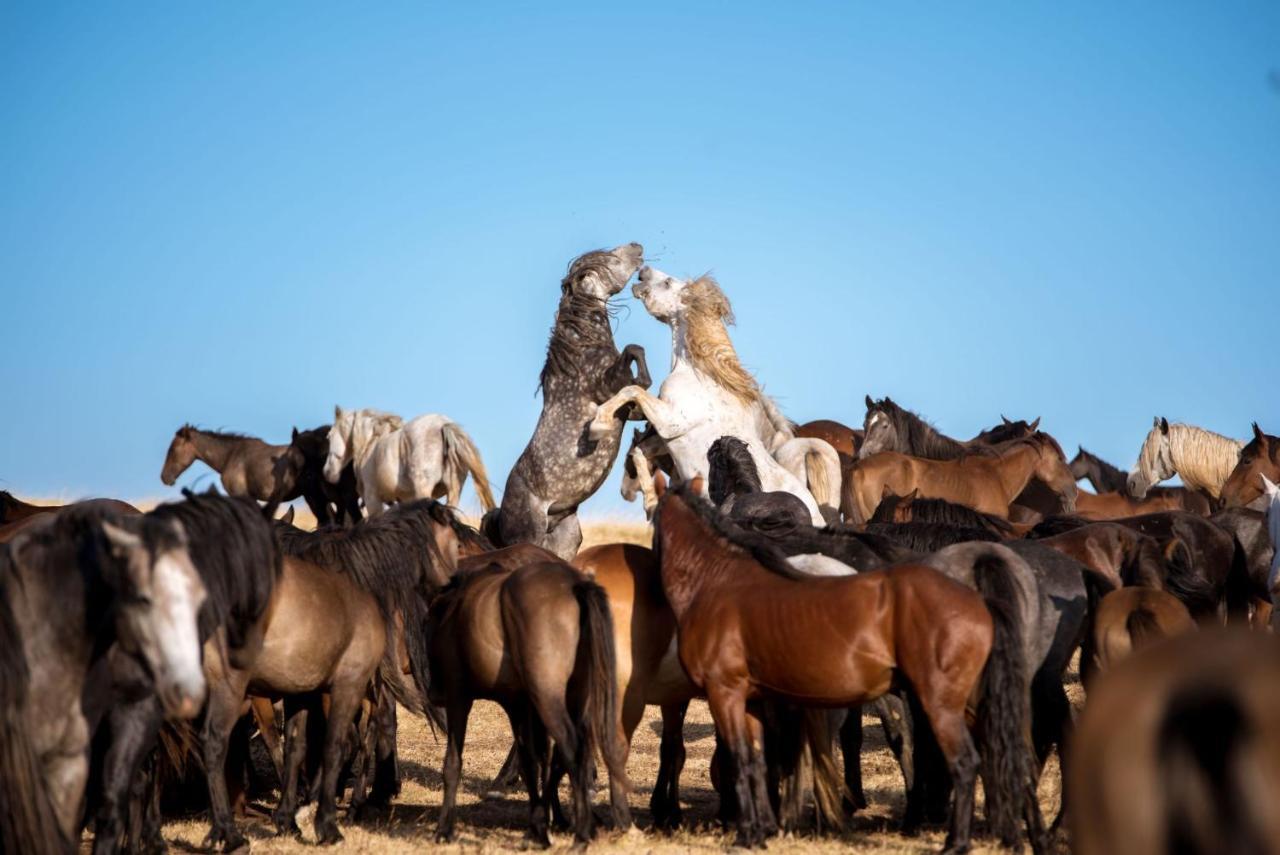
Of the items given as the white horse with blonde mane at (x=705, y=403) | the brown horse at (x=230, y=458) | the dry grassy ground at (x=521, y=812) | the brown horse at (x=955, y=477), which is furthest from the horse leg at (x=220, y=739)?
the brown horse at (x=230, y=458)

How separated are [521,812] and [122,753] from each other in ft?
11.7

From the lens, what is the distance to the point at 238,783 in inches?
329

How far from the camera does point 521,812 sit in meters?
8.74

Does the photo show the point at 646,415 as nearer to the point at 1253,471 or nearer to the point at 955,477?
the point at 955,477

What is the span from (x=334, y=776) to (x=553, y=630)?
4.66 ft

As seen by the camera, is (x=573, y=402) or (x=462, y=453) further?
(x=462, y=453)

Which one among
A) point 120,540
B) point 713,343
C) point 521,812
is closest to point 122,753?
point 120,540

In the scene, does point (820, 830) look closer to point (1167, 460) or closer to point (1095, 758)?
point (1095, 758)

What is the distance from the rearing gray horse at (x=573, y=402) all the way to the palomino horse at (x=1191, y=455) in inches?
371

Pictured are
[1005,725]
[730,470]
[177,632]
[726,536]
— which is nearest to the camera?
[177,632]

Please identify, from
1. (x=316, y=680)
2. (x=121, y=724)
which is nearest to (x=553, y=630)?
(x=316, y=680)

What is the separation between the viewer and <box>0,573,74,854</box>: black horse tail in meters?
4.70

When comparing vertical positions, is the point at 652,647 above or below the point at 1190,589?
below

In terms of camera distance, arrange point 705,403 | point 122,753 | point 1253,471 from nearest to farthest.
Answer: point 122,753
point 705,403
point 1253,471
